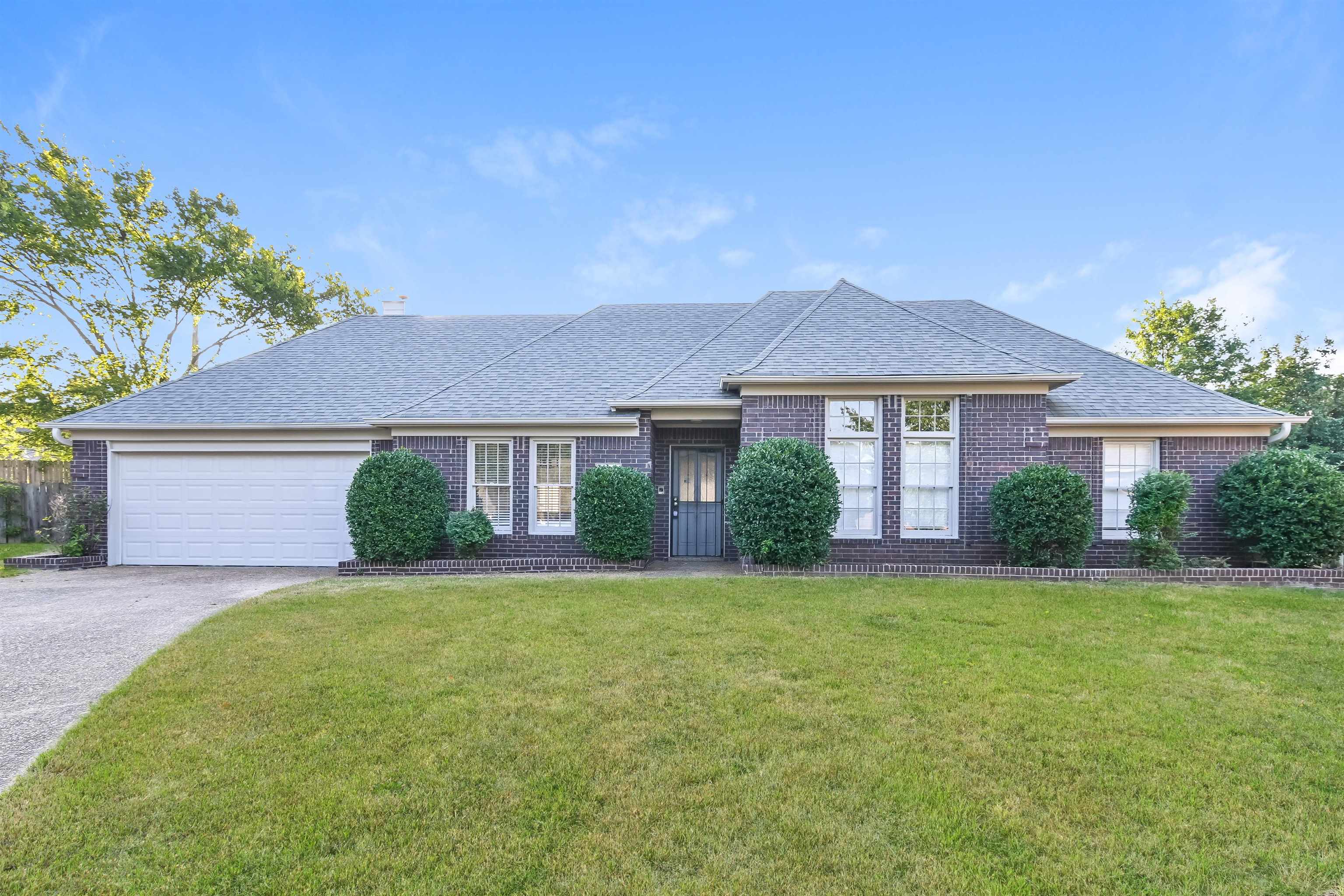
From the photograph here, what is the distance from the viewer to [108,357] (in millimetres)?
19500

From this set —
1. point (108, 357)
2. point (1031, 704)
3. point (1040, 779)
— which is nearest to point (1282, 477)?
point (1031, 704)

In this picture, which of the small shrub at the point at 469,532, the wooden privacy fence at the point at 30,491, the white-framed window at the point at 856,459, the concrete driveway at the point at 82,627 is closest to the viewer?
the concrete driveway at the point at 82,627

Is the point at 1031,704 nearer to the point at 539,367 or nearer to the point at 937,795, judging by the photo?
the point at 937,795

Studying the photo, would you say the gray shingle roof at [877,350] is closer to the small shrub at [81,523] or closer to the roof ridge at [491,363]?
the roof ridge at [491,363]

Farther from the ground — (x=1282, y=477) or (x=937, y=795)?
(x=1282, y=477)

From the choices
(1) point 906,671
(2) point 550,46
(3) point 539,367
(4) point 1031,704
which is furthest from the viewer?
(2) point 550,46

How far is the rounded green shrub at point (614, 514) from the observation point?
31.6 feet

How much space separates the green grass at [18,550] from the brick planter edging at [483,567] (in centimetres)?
588

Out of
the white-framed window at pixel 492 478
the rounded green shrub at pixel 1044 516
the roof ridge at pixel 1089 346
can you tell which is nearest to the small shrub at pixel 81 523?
the white-framed window at pixel 492 478

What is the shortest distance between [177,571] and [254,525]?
1337 millimetres

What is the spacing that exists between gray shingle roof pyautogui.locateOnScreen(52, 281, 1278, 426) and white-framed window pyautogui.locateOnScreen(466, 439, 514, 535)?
0.67 meters

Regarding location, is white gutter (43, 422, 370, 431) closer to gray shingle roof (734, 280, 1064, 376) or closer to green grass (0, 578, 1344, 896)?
green grass (0, 578, 1344, 896)

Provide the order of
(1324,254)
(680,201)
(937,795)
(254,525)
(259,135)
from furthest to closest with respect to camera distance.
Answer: (680,201) → (259,135) → (1324,254) → (254,525) → (937,795)

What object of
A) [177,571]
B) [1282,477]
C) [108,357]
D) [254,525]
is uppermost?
[108,357]
